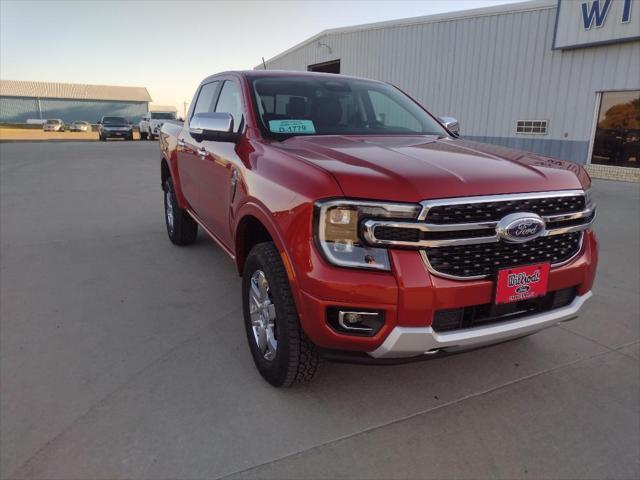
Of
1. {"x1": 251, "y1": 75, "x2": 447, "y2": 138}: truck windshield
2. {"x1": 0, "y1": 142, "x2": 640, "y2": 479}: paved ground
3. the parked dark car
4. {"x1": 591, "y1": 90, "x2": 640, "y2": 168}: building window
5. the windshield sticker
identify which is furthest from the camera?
the parked dark car

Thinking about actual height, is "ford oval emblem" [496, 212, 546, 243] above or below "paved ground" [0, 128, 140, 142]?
above

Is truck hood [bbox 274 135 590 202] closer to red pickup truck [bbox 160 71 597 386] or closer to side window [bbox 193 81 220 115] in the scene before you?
red pickup truck [bbox 160 71 597 386]

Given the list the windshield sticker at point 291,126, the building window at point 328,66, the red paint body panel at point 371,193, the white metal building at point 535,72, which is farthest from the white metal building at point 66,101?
the red paint body panel at point 371,193

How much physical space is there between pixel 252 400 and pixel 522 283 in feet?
4.81

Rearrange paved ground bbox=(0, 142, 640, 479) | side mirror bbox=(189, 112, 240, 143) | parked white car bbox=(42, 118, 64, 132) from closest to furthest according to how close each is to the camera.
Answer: paved ground bbox=(0, 142, 640, 479) → side mirror bbox=(189, 112, 240, 143) → parked white car bbox=(42, 118, 64, 132)

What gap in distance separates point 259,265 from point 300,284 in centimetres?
48

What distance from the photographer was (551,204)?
2303 mm

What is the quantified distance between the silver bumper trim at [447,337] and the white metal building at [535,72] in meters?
11.8

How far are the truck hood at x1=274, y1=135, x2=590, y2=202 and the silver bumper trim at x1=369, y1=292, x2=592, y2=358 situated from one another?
1.87 feet

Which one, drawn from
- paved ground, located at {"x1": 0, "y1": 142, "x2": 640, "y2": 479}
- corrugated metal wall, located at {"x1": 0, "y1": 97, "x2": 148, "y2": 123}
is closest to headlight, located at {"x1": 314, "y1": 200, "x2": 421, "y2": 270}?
paved ground, located at {"x1": 0, "y1": 142, "x2": 640, "y2": 479}

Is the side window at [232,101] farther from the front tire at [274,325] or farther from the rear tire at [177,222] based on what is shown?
the rear tire at [177,222]

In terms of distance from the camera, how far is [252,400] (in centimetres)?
254

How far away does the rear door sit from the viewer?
4082 mm

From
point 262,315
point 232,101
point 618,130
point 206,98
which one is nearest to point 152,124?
point 618,130
